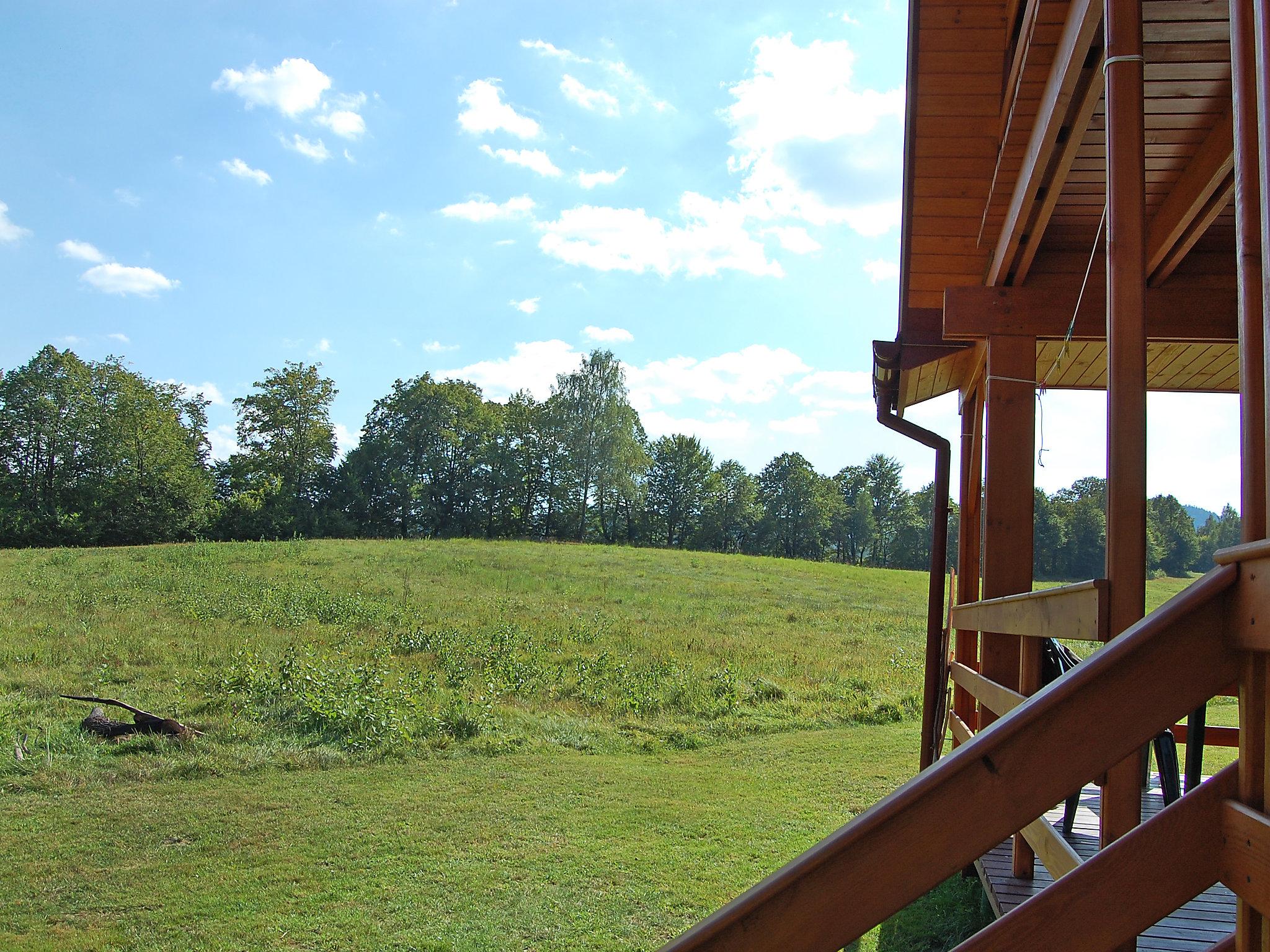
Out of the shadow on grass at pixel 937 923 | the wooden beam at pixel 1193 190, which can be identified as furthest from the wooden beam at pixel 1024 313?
the shadow on grass at pixel 937 923

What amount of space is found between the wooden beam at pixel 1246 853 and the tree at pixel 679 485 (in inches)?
2017

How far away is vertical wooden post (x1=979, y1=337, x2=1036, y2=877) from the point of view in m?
3.34

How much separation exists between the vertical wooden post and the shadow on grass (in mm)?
1248

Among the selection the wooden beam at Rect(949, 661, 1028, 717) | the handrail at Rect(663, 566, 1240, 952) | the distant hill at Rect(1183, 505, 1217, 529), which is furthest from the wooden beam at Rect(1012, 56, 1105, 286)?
the distant hill at Rect(1183, 505, 1217, 529)

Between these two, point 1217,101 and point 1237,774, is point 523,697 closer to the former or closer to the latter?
point 1217,101

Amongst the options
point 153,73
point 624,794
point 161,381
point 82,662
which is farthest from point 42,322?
point 624,794

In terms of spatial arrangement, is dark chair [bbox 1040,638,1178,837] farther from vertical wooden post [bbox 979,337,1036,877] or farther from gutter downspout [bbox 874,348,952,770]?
gutter downspout [bbox 874,348,952,770]

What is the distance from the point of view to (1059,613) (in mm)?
1847

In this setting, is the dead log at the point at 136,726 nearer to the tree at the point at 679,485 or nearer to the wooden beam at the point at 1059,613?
the wooden beam at the point at 1059,613

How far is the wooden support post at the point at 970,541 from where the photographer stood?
4789 millimetres

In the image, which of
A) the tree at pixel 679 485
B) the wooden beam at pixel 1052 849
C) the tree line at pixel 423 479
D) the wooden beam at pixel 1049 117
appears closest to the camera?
the wooden beam at pixel 1052 849

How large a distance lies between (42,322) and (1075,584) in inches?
2174

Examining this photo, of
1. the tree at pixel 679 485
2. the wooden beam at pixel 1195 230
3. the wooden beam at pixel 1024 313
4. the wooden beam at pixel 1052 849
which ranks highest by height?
the tree at pixel 679 485

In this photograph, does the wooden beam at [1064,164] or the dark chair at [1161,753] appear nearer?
the wooden beam at [1064,164]
